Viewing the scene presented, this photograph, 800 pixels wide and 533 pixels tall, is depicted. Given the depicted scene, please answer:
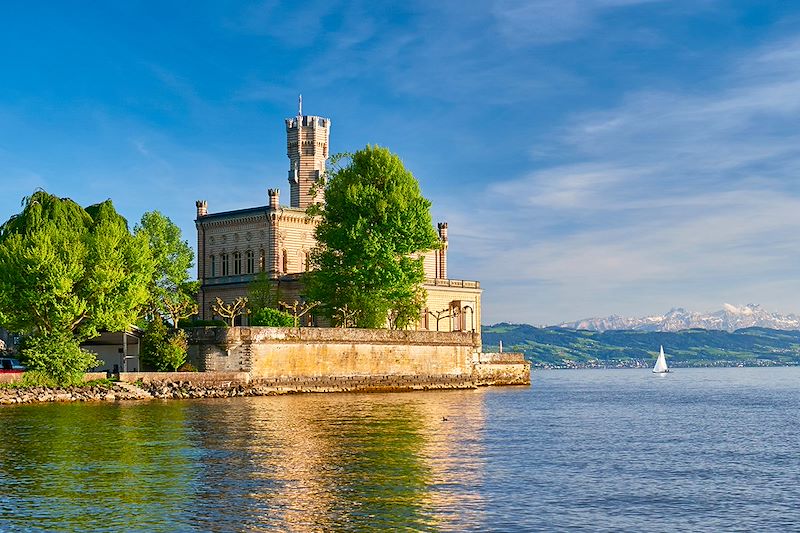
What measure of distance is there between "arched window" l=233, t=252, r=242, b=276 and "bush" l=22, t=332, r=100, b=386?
35555mm

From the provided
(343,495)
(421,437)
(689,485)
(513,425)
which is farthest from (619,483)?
(513,425)

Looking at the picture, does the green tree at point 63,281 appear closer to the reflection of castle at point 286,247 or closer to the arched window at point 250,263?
the reflection of castle at point 286,247

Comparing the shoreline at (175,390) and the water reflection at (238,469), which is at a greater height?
the shoreline at (175,390)

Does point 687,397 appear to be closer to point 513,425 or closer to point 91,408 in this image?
point 513,425

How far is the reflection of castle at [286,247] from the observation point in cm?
10350

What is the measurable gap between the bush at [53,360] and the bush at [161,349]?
22.3 feet

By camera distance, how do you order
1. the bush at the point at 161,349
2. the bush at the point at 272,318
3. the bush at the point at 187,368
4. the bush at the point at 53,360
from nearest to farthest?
the bush at the point at 53,360 < the bush at the point at 161,349 < the bush at the point at 187,368 < the bush at the point at 272,318

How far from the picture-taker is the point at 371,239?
8806 cm

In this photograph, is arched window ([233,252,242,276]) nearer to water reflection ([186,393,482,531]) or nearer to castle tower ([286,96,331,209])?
castle tower ([286,96,331,209])

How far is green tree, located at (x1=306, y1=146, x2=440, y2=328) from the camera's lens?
88.7m

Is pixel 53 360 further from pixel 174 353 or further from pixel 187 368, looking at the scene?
pixel 187 368

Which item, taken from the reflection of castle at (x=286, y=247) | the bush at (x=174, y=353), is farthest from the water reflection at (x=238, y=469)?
the reflection of castle at (x=286, y=247)

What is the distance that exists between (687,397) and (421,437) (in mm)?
55147

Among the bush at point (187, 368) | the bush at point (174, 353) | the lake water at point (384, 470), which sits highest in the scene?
the bush at point (174, 353)
